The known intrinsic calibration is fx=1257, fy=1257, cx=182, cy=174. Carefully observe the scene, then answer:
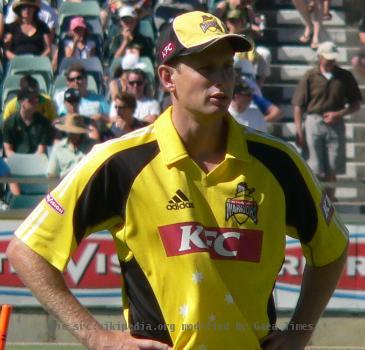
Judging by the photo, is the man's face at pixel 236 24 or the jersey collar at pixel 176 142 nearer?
the jersey collar at pixel 176 142

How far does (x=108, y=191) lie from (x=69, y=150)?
8470 mm

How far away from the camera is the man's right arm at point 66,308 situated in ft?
13.6

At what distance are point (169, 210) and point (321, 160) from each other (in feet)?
30.9

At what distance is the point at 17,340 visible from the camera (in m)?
11.7

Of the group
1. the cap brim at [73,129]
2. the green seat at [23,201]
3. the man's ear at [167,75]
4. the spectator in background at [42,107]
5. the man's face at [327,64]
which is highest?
the man's ear at [167,75]

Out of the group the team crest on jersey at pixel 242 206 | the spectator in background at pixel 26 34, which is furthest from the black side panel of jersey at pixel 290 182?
the spectator in background at pixel 26 34

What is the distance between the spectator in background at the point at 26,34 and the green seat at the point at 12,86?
48 cm

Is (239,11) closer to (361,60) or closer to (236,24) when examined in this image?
(236,24)

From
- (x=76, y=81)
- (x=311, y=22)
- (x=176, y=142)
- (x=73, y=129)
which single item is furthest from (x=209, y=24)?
(x=311, y=22)

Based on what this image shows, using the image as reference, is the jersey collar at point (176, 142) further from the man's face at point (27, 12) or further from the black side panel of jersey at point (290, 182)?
the man's face at point (27, 12)

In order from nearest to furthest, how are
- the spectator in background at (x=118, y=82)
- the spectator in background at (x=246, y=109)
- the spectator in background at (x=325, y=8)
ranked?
the spectator in background at (x=246, y=109) → the spectator in background at (x=118, y=82) → the spectator in background at (x=325, y=8)

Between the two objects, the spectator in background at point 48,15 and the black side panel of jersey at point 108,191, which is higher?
the black side panel of jersey at point 108,191

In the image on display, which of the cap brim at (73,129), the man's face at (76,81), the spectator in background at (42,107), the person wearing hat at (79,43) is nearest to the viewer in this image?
the cap brim at (73,129)

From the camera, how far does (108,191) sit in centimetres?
424
